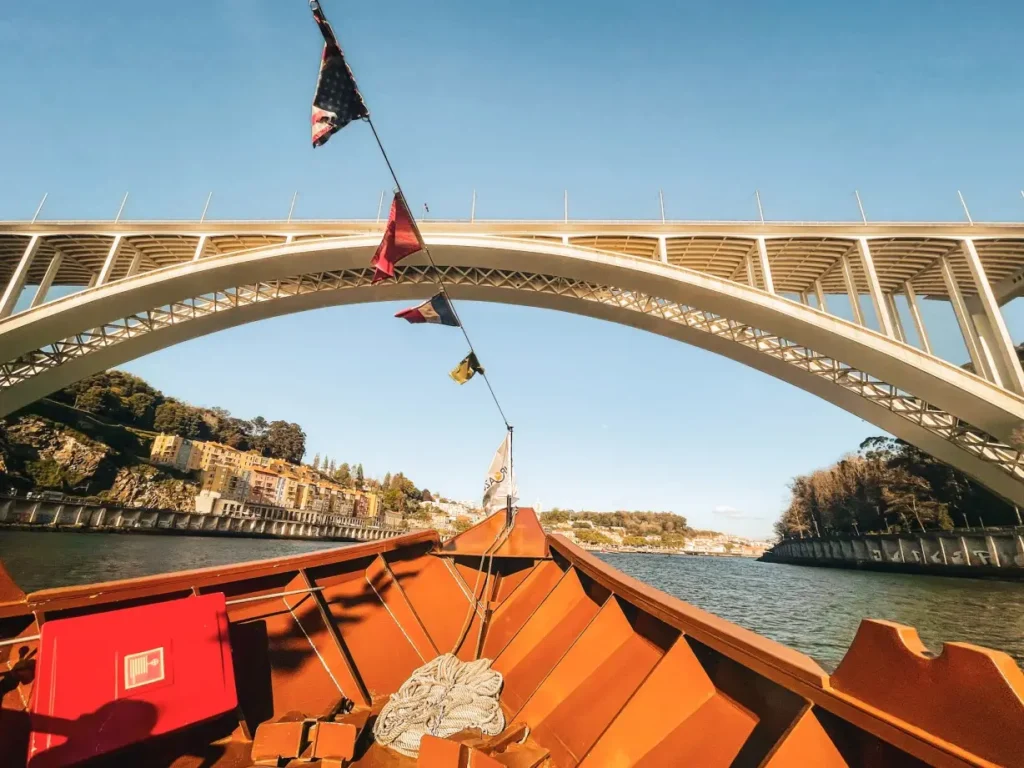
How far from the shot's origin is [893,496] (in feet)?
140

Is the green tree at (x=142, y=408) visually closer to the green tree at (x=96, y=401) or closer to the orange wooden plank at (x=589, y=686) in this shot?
the green tree at (x=96, y=401)

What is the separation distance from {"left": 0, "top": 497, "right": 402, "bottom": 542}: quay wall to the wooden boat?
20.6 metres

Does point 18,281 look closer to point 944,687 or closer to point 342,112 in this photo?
point 342,112

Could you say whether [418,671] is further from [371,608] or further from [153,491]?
[153,491]

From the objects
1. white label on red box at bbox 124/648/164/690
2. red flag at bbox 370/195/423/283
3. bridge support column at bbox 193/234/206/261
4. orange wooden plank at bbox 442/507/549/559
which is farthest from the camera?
bridge support column at bbox 193/234/206/261

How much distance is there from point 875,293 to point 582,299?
35.4ft

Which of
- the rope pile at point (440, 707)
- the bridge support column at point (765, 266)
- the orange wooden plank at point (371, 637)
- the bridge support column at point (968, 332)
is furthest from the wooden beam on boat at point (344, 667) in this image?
the bridge support column at point (968, 332)

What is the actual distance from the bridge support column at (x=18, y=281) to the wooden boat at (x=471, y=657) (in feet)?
75.0

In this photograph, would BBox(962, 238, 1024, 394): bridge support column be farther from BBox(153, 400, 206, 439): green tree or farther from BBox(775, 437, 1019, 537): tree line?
BBox(153, 400, 206, 439): green tree

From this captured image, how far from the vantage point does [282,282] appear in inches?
902

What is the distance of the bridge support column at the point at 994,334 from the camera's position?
548 inches

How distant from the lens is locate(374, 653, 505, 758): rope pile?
319 cm

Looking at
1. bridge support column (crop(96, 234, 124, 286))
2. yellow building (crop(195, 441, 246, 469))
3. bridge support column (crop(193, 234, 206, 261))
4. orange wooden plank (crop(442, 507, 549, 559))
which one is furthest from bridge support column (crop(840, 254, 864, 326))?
yellow building (crop(195, 441, 246, 469))

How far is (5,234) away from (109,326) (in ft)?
16.3
